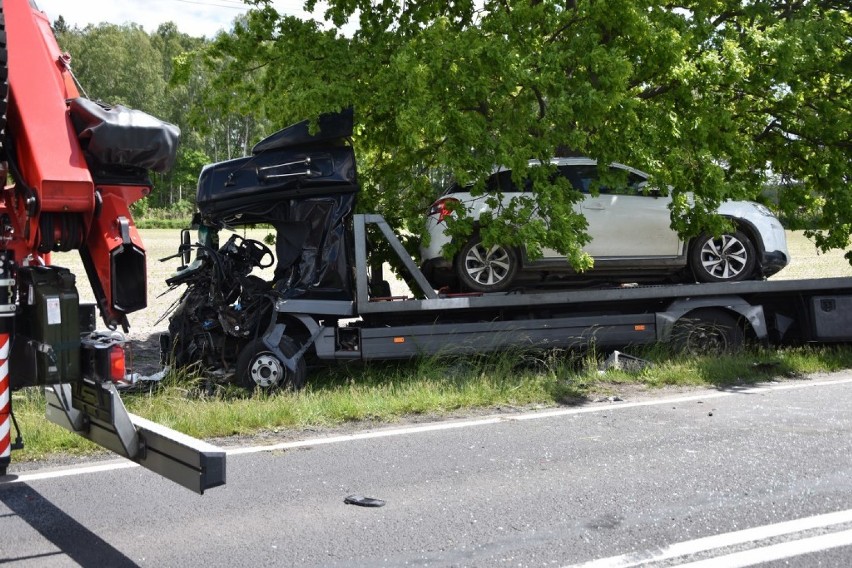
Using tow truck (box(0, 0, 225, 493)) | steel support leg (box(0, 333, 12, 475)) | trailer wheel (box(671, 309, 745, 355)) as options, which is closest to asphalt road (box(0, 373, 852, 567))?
steel support leg (box(0, 333, 12, 475))

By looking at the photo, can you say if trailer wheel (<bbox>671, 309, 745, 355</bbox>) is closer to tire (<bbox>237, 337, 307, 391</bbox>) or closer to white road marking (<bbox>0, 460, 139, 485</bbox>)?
tire (<bbox>237, 337, 307, 391</bbox>)

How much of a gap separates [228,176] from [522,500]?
18.8ft

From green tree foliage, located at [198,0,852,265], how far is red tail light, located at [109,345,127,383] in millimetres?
6009

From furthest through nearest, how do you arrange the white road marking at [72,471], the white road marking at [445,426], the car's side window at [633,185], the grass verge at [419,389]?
the car's side window at [633,185], the grass verge at [419,389], the white road marking at [445,426], the white road marking at [72,471]

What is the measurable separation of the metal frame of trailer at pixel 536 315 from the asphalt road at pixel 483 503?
2.50m

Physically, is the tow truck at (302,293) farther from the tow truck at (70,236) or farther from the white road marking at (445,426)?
the tow truck at (70,236)

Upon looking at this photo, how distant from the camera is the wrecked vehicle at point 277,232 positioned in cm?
990

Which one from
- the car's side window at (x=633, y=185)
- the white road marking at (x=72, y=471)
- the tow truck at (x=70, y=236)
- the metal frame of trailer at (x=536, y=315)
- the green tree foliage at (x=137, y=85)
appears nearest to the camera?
the tow truck at (x=70, y=236)

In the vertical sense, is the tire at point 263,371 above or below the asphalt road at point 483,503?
above

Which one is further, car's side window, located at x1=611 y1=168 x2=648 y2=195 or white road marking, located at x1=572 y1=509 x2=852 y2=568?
car's side window, located at x1=611 y1=168 x2=648 y2=195

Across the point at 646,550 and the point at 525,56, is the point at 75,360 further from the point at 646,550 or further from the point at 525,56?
the point at 525,56

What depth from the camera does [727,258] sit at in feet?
38.5

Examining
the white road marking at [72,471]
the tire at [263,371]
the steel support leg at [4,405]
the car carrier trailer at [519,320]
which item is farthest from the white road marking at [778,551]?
the tire at [263,371]

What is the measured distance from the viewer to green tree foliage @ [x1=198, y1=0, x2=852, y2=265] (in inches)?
415
